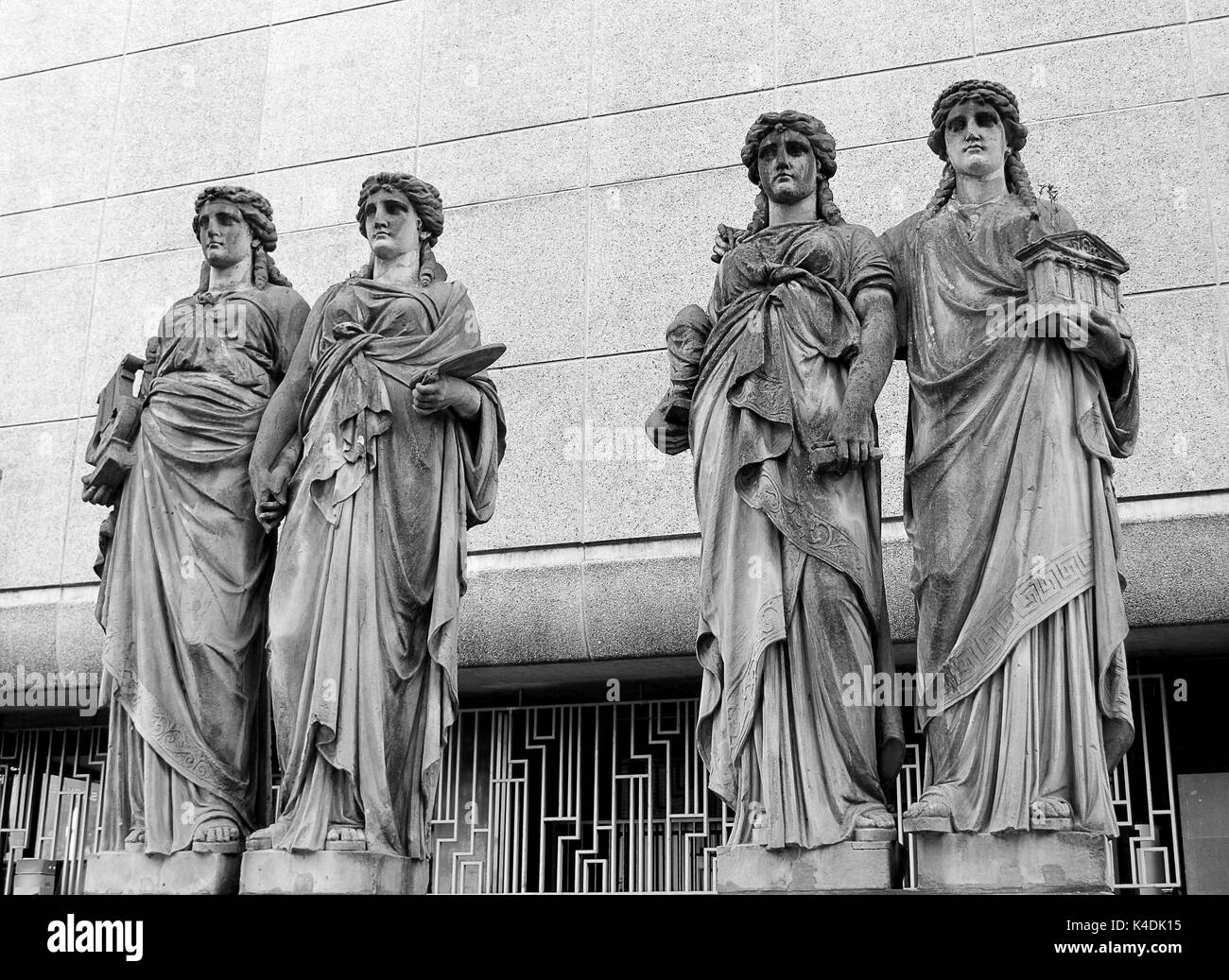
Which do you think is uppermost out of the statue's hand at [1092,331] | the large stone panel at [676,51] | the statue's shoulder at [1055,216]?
the large stone panel at [676,51]

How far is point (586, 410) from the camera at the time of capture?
12.2 m

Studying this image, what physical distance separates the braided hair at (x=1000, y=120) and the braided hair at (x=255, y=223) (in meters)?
3.80

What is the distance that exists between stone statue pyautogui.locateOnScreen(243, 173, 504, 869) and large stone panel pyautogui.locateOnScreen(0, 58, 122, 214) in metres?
6.66

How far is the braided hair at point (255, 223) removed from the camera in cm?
905

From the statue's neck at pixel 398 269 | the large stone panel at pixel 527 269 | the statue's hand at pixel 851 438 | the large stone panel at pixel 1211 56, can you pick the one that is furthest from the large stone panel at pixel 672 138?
the statue's hand at pixel 851 438

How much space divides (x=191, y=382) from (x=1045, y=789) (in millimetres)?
4922

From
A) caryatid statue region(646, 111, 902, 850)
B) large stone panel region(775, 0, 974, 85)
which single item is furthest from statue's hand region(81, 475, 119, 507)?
large stone panel region(775, 0, 974, 85)

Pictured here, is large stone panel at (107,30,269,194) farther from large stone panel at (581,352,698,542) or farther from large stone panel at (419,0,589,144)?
large stone panel at (581,352,698,542)

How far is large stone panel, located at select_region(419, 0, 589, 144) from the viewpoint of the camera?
13.0 m

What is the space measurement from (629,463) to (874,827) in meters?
5.71

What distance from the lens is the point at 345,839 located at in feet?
24.2

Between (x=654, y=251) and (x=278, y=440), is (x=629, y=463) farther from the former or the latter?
(x=278, y=440)

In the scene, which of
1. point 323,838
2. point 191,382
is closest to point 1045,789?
point 323,838

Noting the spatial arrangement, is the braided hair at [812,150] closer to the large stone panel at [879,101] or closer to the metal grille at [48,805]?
the large stone panel at [879,101]
